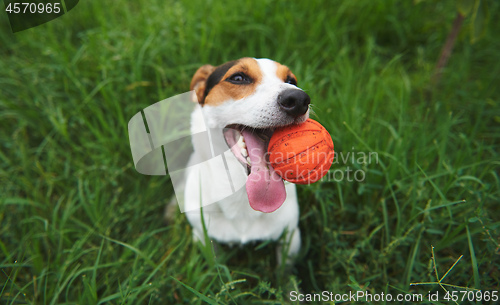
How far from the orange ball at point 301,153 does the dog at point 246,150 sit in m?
0.09

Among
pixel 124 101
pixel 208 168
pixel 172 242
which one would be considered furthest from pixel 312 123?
pixel 124 101

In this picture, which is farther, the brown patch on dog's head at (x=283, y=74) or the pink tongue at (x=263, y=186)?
the brown patch on dog's head at (x=283, y=74)

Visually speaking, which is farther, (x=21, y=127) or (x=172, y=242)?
(x=21, y=127)

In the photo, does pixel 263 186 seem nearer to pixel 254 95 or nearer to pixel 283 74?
pixel 254 95

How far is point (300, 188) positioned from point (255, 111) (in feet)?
3.40

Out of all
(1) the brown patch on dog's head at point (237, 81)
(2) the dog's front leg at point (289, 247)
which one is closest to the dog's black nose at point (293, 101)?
(1) the brown patch on dog's head at point (237, 81)

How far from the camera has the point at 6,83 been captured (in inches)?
132

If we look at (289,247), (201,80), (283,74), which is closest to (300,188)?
(289,247)

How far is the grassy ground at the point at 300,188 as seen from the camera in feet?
7.10

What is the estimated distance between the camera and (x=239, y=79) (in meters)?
2.10

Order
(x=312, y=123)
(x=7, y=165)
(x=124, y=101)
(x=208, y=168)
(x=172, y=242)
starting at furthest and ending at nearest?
1. (x=124, y=101)
2. (x=7, y=165)
3. (x=172, y=242)
4. (x=208, y=168)
5. (x=312, y=123)

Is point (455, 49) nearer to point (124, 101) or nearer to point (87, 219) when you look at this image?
point (124, 101)

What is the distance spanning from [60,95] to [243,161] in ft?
7.64

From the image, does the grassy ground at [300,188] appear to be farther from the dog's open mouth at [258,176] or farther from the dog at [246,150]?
the dog's open mouth at [258,176]
